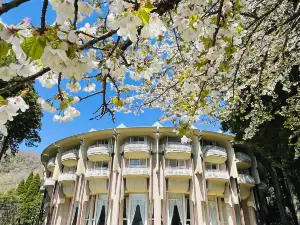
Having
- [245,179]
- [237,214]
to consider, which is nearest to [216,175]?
[245,179]

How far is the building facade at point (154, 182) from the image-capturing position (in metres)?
21.7

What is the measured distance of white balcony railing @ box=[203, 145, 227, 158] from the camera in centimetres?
2294

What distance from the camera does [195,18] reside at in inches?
68.1

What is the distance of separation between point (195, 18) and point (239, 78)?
5.66 metres

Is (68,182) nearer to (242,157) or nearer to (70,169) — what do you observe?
(70,169)

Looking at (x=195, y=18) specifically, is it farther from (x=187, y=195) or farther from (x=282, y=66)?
(x=187, y=195)

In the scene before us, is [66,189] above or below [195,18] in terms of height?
above

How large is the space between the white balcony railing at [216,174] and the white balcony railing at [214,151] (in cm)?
136

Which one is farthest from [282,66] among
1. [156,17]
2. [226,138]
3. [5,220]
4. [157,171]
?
[5,220]

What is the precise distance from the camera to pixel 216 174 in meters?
22.4

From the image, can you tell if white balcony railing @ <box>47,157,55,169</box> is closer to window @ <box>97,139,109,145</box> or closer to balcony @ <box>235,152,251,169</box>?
window @ <box>97,139,109,145</box>

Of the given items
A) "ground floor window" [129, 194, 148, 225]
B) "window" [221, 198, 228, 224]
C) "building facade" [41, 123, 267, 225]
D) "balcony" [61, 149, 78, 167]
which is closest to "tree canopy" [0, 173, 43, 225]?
"building facade" [41, 123, 267, 225]

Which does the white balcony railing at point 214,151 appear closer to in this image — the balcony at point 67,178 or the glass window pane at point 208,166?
the glass window pane at point 208,166

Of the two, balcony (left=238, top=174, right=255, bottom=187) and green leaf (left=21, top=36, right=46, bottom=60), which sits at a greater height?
balcony (left=238, top=174, right=255, bottom=187)
